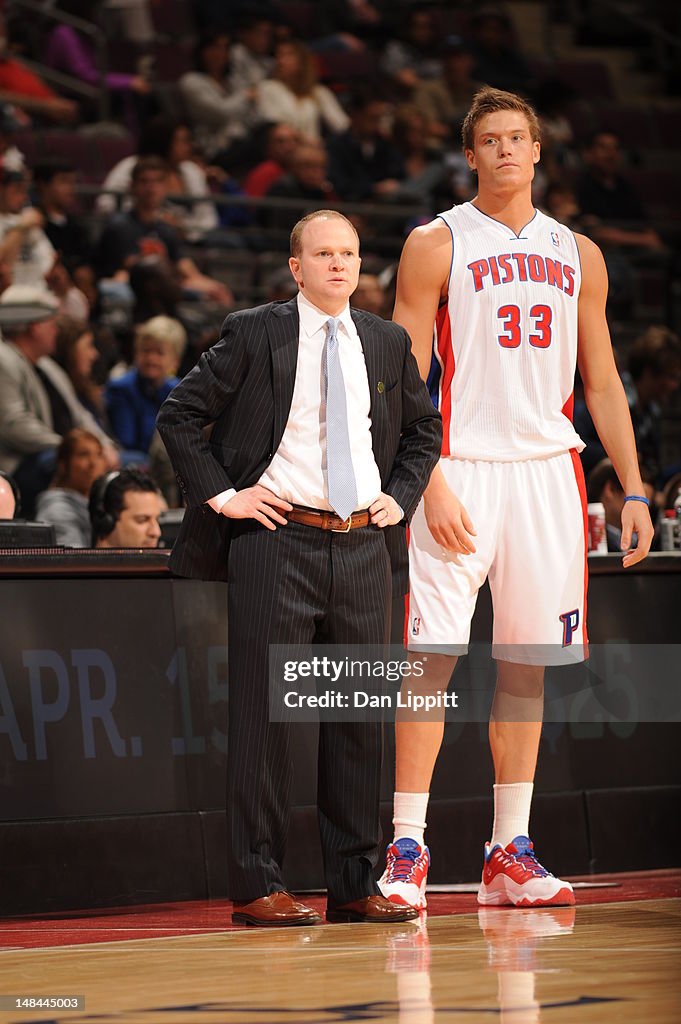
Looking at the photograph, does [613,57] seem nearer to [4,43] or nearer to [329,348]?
[4,43]

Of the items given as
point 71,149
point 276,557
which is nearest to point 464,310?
point 276,557

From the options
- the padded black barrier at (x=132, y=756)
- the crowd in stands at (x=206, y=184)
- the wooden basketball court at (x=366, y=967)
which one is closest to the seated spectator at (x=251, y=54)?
the crowd in stands at (x=206, y=184)

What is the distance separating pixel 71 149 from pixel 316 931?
933cm

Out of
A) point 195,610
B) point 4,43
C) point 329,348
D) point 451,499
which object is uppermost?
point 4,43

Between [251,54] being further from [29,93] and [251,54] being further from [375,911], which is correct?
[375,911]

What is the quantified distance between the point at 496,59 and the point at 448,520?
11.0 meters

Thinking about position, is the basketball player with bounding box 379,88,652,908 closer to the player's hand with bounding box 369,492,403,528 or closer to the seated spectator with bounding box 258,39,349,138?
the player's hand with bounding box 369,492,403,528

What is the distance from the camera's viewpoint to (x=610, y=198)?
43.8 ft

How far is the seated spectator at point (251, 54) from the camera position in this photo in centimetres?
1341

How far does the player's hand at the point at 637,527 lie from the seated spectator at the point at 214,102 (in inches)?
333

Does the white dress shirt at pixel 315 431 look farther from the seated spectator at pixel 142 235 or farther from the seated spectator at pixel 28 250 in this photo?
the seated spectator at pixel 142 235

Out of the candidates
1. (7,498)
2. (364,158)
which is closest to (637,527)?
(7,498)

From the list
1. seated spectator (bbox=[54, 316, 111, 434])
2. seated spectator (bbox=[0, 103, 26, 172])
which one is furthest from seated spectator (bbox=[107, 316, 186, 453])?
seated spectator (bbox=[0, 103, 26, 172])

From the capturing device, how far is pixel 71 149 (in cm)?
1243
